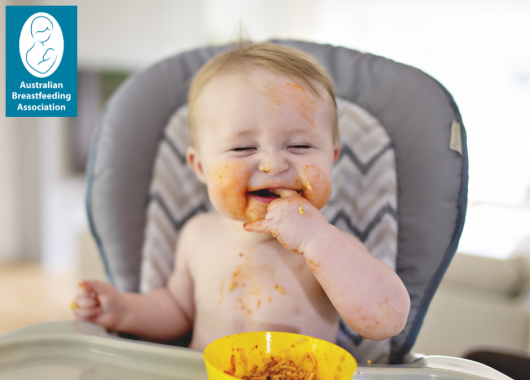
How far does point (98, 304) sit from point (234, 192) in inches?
12.8

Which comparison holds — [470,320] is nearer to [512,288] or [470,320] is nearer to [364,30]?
[512,288]

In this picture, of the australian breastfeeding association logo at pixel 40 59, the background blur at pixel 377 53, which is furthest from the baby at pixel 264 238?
the background blur at pixel 377 53

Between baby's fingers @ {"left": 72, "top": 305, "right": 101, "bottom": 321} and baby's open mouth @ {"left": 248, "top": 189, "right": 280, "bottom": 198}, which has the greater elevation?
baby's open mouth @ {"left": 248, "top": 189, "right": 280, "bottom": 198}

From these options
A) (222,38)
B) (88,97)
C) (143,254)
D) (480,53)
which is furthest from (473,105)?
(143,254)

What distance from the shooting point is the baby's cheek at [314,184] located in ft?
2.07

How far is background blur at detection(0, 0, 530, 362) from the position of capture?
152cm

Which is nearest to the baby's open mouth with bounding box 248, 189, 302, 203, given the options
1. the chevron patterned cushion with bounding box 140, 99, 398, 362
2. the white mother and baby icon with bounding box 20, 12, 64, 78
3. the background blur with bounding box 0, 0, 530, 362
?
the chevron patterned cushion with bounding box 140, 99, 398, 362

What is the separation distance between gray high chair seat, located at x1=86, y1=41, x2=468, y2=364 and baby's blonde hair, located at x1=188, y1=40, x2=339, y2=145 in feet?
0.37

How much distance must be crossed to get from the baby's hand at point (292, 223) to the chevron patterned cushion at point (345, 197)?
22 centimetres

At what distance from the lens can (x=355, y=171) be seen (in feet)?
2.72

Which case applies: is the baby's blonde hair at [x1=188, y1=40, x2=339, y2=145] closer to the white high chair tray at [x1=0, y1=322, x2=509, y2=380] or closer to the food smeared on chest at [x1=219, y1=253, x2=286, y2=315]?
the food smeared on chest at [x1=219, y1=253, x2=286, y2=315]

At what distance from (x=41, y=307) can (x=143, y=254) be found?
5.90 feet

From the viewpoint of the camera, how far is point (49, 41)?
0.78 m

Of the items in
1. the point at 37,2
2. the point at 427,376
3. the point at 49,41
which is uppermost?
the point at 37,2
